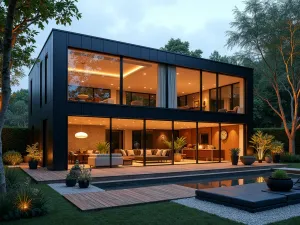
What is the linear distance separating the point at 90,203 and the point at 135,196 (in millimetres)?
1362

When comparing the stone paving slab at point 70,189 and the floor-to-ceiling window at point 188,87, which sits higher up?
the floor-to-ceiling window at point 188,87

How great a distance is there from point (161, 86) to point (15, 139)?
9.34 m

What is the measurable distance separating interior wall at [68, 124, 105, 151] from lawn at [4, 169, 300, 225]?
11.1 m

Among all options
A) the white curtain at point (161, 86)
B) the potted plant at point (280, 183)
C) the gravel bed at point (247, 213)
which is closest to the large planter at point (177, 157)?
the white curtain at point (161, 86)

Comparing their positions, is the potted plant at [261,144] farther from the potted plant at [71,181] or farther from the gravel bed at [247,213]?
the potted plant at [71,181]

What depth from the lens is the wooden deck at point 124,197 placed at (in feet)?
21.7

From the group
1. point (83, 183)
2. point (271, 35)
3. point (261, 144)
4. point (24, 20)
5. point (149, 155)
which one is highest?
point (271, 35)

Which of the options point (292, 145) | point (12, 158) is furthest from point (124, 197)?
point (292, 145)

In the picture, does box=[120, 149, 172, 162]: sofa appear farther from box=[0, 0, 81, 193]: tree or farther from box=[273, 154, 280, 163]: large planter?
box=[0, 0, 81, 193]: tree

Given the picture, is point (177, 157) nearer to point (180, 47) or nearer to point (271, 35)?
point (271, 35)

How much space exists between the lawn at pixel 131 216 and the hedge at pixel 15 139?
12.3 meters

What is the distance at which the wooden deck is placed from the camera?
6.63m

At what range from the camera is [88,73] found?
15.3 m

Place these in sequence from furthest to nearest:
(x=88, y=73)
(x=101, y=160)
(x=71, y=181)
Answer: (x=88, y=73) → (x=101, y=160) → (x=71, y=181)
